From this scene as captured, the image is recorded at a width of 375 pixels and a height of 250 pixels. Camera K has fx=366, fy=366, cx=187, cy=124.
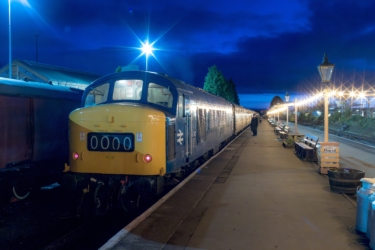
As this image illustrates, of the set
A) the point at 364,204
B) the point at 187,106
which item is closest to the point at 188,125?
the point at 187,106

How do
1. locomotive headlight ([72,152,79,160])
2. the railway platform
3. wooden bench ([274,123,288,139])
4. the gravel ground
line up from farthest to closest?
wooden bench ([274,123,288,139]), locomotive headlight ([72,152,79,160]), the gravel ground, the railway platform

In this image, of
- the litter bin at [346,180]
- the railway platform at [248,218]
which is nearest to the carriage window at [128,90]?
the railway platform at [248,218]

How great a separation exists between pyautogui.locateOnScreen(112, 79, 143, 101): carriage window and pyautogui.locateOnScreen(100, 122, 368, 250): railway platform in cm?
253

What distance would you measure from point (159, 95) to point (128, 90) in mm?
750

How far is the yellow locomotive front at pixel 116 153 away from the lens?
7.52 m

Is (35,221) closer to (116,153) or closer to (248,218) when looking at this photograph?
(116,153)

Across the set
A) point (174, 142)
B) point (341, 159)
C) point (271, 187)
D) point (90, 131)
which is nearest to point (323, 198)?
point (271, 187)

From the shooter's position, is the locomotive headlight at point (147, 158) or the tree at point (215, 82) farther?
the tree at point (215, 82)

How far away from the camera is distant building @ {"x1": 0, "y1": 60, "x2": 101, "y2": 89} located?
87.4 feet

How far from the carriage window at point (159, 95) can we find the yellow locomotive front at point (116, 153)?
50cm

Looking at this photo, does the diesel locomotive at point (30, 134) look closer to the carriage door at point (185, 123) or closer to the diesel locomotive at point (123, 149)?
the diesel locomotive at point (123, 149)

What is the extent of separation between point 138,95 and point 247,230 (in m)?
4.11

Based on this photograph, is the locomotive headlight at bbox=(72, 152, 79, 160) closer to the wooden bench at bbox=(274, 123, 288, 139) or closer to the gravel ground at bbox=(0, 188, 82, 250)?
the gravel ground at bbox=(0, 188, 82, 250)

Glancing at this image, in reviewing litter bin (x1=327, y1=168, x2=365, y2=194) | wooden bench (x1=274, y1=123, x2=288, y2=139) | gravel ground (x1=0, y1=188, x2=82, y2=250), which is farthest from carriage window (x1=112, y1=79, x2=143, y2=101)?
wooden bench (x1=274, y1=123, x2=288, y2=139)
